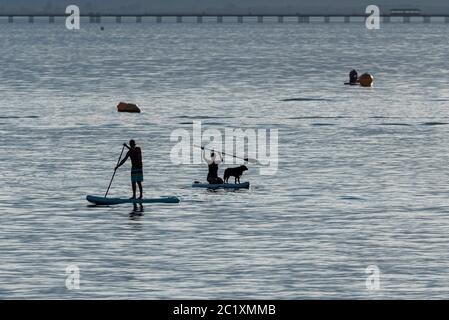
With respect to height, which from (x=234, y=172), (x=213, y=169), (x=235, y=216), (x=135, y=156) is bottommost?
(x=235, y=216)

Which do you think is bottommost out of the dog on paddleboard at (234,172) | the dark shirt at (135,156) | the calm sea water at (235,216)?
the calm sea water at (235,216)

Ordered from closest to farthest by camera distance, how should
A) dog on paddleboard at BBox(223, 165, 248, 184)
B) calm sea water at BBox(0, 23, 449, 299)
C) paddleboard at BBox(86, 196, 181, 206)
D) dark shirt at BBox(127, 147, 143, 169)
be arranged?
calm sea water at BBox(0, 23, 449, 299)
dark shirt at BBox(127, 147, 143, 169)
paddleboard at BBox(86, 196, 181, 206)
dog on paddleboard at BBox(223, 165, 248, 184)

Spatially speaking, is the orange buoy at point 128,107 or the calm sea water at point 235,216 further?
the orange buoy at point 128,107

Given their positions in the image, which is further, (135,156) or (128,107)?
(128,107)

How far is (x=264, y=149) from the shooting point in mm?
98500

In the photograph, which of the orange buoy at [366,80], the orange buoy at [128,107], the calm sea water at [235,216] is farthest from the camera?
the orange buoy at [366,80]

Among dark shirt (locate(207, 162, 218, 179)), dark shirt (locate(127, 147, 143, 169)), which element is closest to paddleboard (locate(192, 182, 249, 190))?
dark shirt (locate(207, 162, 218, 179))

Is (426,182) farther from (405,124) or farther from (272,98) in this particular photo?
(272,98)

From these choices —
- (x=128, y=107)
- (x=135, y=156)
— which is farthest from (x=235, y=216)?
(x=128, y=107)

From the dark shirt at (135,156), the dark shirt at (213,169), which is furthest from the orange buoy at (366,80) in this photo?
the dark shirt at (135,156)

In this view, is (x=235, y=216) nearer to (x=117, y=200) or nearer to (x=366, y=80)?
(x=117, y=200)

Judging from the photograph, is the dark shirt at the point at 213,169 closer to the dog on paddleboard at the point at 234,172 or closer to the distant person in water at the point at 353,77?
the dog on paddleboard at the point at 234,172

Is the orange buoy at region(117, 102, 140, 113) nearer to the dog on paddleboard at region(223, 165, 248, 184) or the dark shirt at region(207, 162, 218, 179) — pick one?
the dog on paddleboard at region(223, 165, 248, 184)
